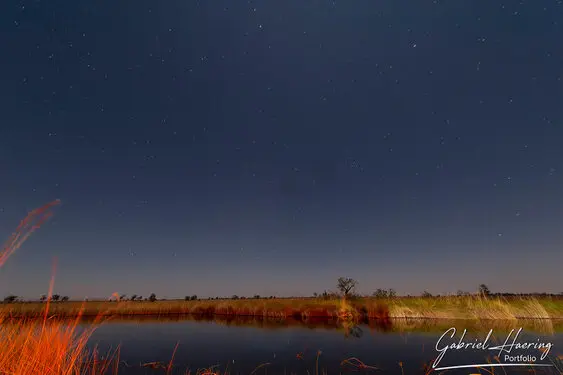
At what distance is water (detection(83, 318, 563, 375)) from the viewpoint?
12.5m

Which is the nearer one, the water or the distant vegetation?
the water

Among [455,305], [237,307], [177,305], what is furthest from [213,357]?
[177,305]

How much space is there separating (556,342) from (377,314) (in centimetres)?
1691

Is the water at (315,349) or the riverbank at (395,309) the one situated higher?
the riverbank at (395,309)

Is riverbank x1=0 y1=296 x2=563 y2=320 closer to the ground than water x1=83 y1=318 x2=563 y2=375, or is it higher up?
higher up

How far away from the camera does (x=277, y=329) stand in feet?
79.4

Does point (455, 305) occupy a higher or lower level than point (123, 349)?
higher

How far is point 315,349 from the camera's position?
16.1 m

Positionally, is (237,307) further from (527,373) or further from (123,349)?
(527,373)

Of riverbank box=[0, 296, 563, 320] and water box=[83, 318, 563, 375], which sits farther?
riverbank box=[0, 296, 563, 320]

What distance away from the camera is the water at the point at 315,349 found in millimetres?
12453

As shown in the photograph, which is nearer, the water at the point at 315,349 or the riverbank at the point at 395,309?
the water at the point at 315,349

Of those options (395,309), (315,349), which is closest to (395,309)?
(395,309)

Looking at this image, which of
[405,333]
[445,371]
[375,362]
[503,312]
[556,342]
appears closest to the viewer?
[445,371]
